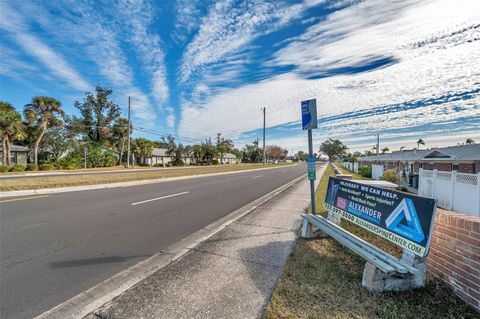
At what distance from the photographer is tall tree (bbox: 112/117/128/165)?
45000 millimetres

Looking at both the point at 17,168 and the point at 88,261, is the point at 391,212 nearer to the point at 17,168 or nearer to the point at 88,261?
the point at 88,261

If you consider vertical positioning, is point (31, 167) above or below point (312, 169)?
below

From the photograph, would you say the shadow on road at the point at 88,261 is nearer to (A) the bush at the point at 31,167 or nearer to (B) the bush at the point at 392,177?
(B) the bush at the point at 392,177

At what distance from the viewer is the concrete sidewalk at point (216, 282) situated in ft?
8.27

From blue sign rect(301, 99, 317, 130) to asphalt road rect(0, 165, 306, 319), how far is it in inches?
146

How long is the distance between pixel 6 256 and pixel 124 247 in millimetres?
1869

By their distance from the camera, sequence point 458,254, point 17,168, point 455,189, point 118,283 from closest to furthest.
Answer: point 458,254 → point 118,283 → point 455,189 → point 17,168

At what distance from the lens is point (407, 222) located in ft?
10.3

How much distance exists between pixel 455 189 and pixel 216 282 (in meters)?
11.0

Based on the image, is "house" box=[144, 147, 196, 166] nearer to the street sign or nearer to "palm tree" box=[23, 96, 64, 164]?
"palm tree" box=[23, 96, 64, 164]

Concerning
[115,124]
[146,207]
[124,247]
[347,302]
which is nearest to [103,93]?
[115,124]

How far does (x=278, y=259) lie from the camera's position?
3822 millimetres

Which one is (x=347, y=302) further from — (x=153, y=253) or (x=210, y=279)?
(x=153, y=253)

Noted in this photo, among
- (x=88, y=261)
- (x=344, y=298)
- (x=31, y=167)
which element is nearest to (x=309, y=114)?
(x=344, y=298)
